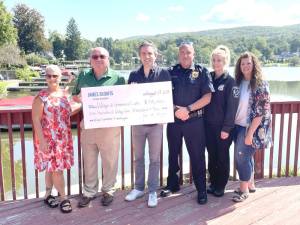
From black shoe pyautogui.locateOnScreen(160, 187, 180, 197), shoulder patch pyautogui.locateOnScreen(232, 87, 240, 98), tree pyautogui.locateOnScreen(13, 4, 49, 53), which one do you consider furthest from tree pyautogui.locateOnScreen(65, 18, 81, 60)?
shoulder patch pyautogui.locateOnScreen(232, 87, 240, 98)

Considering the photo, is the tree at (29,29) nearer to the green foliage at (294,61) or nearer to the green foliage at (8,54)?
the green foliage at (8,54)

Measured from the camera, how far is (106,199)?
3188 millimetres

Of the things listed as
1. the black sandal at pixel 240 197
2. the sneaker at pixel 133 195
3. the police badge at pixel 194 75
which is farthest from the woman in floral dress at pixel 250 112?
the sneaker at pixel 133 195

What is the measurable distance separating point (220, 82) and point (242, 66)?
237mm

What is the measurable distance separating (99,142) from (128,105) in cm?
43

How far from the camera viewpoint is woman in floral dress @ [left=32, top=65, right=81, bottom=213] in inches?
110

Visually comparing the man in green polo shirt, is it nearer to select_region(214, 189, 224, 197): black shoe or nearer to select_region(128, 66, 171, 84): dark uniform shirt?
select_region(128, 66, 171, 84): dark uniform shirt

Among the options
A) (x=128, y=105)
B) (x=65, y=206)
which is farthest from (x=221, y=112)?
(x=65, y=206)

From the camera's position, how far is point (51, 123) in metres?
2.85

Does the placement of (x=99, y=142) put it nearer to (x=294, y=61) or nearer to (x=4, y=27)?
(x=4, y=27)

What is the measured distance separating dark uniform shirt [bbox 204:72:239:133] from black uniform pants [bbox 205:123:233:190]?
90mm

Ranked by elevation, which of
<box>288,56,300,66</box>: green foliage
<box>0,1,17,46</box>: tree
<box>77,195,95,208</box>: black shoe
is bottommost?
<box>77,195,95,208</box>: black shoe

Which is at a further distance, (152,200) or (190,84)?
(152,200)

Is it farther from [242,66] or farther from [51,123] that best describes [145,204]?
[242,66]
